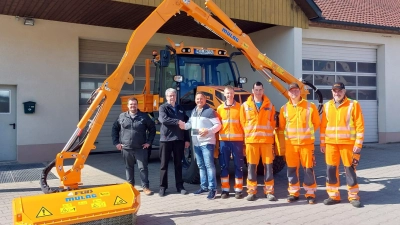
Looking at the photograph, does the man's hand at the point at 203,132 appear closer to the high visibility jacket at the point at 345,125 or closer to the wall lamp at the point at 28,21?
the high visibility jacket at the point at 345,125

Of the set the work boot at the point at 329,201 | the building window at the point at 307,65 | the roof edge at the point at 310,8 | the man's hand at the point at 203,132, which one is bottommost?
the work boot at the point at 329,201

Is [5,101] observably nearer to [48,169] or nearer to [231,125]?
[48,169]

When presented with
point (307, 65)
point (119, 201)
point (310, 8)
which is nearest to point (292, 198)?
point (119, 201)

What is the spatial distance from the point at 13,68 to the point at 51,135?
1989 mm

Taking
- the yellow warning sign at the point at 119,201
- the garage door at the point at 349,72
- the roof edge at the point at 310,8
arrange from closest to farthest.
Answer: the yellow warning sign at the point at 119,201
the roof edge at the point at 310,8
the garage door at the point at 349,72

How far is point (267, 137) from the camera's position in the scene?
6.06 meters

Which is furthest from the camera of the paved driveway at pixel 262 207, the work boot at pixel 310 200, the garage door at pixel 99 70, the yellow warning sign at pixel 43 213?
the garage door at pixel 99 70

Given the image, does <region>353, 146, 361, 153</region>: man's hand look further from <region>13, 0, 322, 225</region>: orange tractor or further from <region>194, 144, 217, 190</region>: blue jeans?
<region>194, 144, 217, 190</region>: blue jeans

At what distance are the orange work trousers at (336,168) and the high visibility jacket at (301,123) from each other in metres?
0.37

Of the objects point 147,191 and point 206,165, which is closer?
point 206,165

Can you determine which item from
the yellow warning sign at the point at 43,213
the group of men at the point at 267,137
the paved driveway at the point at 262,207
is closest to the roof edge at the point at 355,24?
the paved driveway at the point at 262,207

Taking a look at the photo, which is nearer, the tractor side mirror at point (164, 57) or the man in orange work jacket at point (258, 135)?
the man in orange work jacket at point (258, 135)

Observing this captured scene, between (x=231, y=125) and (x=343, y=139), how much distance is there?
1.70m

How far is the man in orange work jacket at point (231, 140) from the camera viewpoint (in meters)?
6.22
